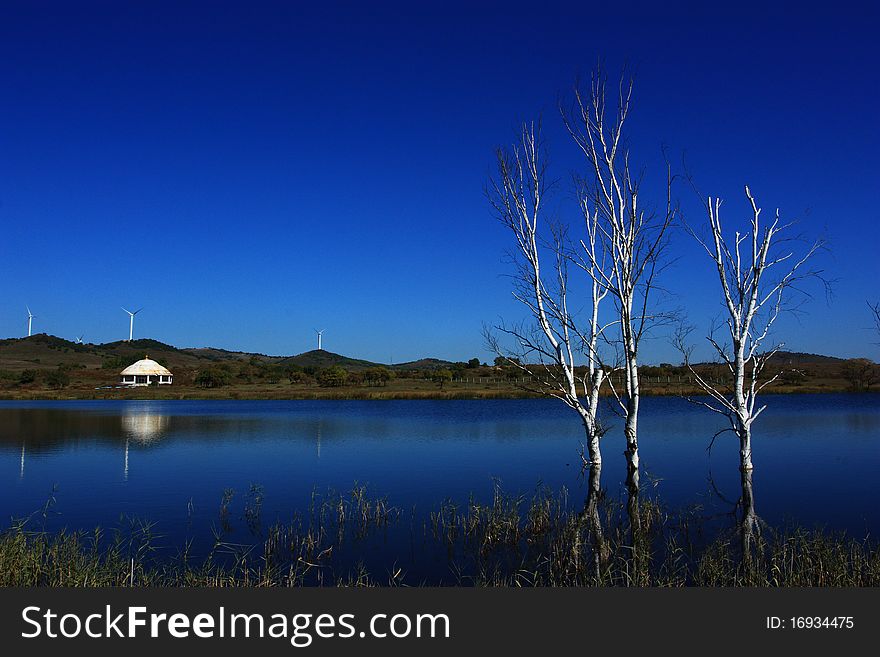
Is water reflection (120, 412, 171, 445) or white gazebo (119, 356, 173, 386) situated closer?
water reflection (120, 412, 171, 445)

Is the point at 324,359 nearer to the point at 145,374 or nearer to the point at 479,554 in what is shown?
the point at 145,374

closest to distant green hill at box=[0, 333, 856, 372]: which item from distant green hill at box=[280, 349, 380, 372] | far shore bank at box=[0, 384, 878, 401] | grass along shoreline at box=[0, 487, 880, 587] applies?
distant green hill at box=[280, 349, 380, 372]

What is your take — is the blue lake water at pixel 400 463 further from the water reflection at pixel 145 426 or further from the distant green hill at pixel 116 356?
the distant green hill at pixel 116 356

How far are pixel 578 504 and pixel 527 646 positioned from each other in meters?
8.87

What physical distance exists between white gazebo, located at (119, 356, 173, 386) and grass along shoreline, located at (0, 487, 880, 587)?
88295 millimetres

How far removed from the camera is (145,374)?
310 feet

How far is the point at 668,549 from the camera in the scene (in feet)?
35.5

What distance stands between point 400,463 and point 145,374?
3309 inches

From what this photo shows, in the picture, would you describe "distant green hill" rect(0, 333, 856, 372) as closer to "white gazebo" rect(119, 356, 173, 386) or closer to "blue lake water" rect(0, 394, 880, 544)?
"white gazebo" rect(119, 356, 173, 386)

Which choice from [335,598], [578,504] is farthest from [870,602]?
[578,504]

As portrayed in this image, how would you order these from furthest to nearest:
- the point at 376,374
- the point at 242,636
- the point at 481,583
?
the point at 376,374, the point at 481,583, the point at 242,636

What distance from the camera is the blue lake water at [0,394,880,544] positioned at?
589 inches

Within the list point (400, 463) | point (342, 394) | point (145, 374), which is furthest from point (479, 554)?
point (145, 374)

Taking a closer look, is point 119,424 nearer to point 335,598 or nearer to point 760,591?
point 335,598
